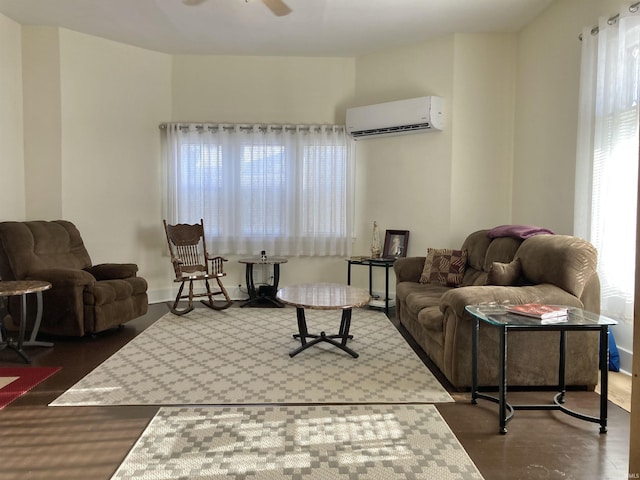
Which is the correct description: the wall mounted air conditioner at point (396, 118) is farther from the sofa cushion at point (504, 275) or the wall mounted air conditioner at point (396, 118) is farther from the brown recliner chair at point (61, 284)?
the brown recliner chair at point (61, 284)

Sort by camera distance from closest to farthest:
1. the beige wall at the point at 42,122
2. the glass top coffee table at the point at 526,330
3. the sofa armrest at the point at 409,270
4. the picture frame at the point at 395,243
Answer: the glass top coffee table at the point at 526,330
the sofa armrest at the point at 409,270
the beige wall at the point at 42,122
the picture frame at the point at 395,243

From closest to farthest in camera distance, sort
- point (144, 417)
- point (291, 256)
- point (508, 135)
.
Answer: point (144, 417)
point (508, 135)
point (291, 256)

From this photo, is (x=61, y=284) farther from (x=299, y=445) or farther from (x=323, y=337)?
(x=299, y=445)

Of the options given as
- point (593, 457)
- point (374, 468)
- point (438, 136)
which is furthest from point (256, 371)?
point (438, 136)

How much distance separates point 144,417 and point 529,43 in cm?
452

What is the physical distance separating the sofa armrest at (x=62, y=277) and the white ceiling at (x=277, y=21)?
2.36 m

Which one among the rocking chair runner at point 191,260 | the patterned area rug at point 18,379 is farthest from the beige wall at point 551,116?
the patterned area rug at point 18,379

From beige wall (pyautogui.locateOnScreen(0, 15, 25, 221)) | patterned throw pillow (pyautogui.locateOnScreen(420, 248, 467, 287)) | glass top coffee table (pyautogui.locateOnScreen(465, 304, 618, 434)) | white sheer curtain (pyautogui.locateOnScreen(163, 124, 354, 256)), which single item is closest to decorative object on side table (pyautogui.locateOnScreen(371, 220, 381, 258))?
white sheer curtain (pyautogui.locateOnScreen(163, 124, 354, 256))

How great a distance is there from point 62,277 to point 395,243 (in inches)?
129

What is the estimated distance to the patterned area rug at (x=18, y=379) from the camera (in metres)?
2.53

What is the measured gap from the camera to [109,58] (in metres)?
4.92

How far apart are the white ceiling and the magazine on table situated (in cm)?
287

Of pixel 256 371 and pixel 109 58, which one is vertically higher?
pixel 109 58

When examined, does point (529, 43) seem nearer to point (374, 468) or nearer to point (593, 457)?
point (593, 457)
